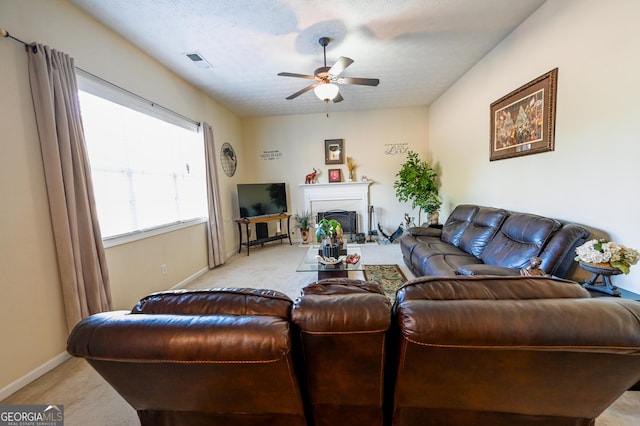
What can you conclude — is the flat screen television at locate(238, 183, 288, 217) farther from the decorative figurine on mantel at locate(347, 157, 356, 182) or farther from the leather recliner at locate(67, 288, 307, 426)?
the leather recliner at locate(67, 288, 307, 426)

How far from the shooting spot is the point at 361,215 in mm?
5695

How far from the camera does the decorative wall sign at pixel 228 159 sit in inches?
188

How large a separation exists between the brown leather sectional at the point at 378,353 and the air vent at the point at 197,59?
9.94ft

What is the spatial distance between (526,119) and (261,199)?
13.9 feet

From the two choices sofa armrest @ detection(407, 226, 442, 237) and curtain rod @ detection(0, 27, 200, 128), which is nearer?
curtain rod @ detection(0, 27, 200, 128)

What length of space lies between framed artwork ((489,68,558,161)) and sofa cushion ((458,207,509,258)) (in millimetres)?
687

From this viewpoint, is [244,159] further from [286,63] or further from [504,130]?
[504,130]

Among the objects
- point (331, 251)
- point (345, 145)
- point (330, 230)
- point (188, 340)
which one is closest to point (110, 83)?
point (330, 230)

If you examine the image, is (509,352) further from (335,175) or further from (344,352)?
(335,175)

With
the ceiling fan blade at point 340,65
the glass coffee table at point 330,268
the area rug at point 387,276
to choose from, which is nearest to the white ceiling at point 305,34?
the ceiling fan blade at point 340,65

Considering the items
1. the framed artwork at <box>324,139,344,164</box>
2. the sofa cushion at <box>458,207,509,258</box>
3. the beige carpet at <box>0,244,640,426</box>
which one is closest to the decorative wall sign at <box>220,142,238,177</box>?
the framed artwork at <box>324,139,344,164</box>

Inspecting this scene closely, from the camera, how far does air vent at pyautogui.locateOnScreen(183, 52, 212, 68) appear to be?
117 inches

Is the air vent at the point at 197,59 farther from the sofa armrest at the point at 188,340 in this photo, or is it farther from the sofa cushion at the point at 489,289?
the sofa cushion at the point at 489,289

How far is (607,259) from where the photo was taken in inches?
61.4
